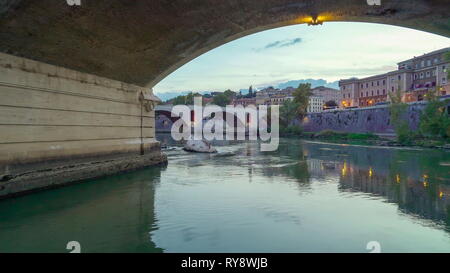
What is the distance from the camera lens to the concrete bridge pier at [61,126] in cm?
906

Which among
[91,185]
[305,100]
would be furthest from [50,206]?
[305,100]

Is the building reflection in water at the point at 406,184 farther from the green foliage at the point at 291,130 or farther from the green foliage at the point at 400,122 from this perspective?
the green foliage at the point at 291,130

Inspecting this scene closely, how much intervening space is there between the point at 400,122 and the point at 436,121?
7.29 m

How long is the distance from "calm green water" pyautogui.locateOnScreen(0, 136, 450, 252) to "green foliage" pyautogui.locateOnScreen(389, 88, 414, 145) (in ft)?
77.5

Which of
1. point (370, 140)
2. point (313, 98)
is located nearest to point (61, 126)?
point (370, 140)

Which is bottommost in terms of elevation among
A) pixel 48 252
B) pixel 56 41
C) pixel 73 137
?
pixel 48 252

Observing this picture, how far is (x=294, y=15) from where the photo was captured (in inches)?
474

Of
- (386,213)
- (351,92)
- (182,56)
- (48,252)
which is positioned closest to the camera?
(48,252)

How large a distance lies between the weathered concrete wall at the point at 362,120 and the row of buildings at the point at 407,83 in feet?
35.0

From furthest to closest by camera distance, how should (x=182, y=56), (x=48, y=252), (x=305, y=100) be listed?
(x=305, y=100), (x=182, y=56), (x=48, y=252)

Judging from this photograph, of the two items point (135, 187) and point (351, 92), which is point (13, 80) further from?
point (351, 92)

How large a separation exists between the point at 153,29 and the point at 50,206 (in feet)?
21.4

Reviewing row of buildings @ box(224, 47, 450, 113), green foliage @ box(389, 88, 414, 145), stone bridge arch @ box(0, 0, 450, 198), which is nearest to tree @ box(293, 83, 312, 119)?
row of buildings @ box(224, 47, 450, 113)

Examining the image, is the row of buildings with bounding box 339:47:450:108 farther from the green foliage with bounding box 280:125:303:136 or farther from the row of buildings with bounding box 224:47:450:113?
the green foliage with bounding box 280:125:303:136
